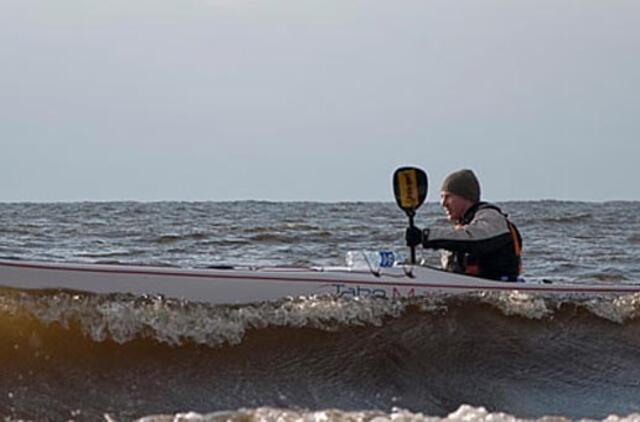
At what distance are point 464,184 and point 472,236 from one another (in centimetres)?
43

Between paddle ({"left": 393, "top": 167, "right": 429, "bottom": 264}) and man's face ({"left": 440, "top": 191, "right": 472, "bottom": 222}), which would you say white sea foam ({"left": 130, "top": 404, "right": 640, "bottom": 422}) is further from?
paddle ({"left": 393, "top": 167, "right": 429, "bottom": 264})

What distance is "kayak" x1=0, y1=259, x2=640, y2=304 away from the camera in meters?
6.96

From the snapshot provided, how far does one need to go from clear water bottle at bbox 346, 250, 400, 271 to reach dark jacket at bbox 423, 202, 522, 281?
38 centimetres

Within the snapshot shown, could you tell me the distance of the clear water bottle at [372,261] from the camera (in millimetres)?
7703

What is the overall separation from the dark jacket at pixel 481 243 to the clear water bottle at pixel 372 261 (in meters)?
0.38

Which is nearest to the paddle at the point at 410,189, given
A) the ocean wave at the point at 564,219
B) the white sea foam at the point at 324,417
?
the white sea foam at the point at 324,417

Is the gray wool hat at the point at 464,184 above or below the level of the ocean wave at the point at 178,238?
above

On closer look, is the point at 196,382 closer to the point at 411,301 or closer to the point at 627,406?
the point at 411,301

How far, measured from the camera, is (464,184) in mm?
7719

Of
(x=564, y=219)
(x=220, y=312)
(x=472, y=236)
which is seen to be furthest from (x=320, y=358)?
(x=564, y=219)

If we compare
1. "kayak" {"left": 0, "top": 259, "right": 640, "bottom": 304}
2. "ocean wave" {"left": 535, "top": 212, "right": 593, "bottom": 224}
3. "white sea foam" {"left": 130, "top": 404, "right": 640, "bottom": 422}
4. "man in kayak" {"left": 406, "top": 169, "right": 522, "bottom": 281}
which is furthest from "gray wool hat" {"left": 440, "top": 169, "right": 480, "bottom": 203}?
"ocean wave" {"left": 535, "top": 212, "right": 593, "bottom": 224}

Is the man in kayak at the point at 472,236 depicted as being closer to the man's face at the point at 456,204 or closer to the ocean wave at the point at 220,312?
the man's face at the point at 456,204

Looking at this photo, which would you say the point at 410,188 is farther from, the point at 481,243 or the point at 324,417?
the point at 324,417

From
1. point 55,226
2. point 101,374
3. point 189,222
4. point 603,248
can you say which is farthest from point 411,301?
point 189,222
